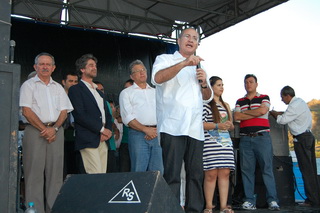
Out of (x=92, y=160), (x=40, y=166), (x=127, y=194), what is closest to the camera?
(x=127, y=194)

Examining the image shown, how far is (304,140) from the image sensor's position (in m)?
5.11

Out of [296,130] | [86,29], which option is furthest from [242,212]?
[86,29]

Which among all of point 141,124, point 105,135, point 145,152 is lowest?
point 145,152

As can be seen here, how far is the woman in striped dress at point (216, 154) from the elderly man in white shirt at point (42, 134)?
1.39m

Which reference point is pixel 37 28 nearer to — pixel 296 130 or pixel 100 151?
pixel 100 151

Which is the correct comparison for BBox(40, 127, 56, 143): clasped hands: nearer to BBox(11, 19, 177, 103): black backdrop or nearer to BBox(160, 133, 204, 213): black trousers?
BBox(160, 133, 204, 213): black trousers

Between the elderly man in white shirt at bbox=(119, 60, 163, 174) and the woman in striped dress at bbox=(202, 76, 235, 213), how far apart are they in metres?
0.48

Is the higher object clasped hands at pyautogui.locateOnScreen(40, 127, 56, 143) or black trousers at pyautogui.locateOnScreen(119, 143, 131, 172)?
clasped hands at pyautogui.locateOnScreen(40, 127, 56, 143)

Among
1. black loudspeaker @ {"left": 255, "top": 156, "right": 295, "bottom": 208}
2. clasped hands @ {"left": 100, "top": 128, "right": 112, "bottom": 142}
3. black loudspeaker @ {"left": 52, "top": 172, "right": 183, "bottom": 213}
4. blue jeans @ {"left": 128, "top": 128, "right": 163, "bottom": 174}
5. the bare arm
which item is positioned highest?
the bare arm

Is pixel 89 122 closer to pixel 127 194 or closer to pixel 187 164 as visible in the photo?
pixel 187 164

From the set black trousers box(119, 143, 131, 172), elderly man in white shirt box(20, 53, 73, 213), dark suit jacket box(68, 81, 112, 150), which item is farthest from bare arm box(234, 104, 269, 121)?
elderly man in white shirt box(20, 53, 73, 213)

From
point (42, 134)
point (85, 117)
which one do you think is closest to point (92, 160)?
point (85, 117)

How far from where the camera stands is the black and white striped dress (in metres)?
3.83

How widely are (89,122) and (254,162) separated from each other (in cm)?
208
